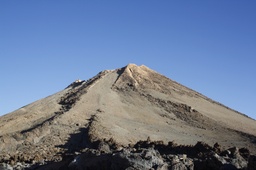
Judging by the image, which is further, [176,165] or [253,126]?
[253,126]

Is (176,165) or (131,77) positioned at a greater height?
(131,77)

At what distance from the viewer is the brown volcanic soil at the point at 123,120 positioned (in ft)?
131

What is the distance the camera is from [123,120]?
46375mm

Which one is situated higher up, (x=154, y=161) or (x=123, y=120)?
(x=123, y=120)

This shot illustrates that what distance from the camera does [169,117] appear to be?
49.2 meters

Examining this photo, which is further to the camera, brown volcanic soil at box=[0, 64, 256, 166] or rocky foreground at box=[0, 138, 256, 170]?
brown volcanic soil at box=[0, 64, 256, 166]

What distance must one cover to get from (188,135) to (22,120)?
1699cm

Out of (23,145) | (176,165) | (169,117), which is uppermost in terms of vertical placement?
(169,117)

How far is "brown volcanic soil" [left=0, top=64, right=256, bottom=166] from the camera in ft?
131

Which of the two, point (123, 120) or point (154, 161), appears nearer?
point (154, 161)

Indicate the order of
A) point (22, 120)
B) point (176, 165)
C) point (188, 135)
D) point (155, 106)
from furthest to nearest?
point (155, 106) → point (22, 120) → point (188, 135) → point (176, 165)

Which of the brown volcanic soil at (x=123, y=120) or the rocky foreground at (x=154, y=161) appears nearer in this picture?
the rocky foreground at (x=154, y=161)

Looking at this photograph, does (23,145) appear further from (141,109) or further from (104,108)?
(141,109)

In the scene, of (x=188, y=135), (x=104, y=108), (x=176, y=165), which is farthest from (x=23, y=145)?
(x=176, y=165)
